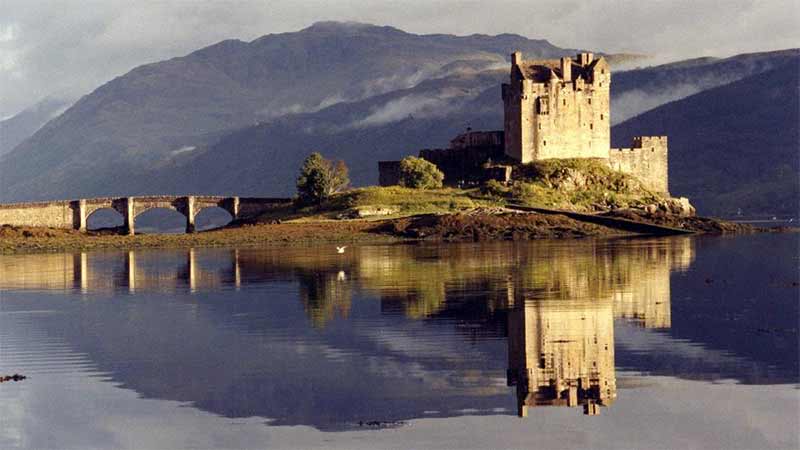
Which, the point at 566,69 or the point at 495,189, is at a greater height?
the point at 566,69

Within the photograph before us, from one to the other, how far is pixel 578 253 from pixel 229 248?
29.9m

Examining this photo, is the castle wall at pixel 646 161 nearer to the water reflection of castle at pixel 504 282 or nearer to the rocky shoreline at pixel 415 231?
the rocky shoreline at pixel 415 231

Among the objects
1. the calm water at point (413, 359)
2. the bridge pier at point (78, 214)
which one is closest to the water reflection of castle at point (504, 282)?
the calm water at point (413, 359)

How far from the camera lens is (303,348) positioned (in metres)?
43.8

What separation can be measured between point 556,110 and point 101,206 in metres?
38.6

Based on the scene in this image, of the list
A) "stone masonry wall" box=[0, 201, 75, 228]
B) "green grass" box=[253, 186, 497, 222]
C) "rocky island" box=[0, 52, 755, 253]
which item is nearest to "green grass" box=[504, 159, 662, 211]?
"rocky island" box=[0, 52, 755, 253]

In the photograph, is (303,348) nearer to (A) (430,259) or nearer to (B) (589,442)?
(B) (589,442)

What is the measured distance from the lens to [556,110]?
410ft

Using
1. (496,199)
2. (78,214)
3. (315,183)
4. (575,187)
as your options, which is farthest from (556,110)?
(78,214)

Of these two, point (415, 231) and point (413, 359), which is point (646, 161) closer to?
point (415, 231)

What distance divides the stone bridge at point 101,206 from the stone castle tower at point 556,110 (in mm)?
19886

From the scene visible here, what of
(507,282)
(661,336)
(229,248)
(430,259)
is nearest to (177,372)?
(661,336)

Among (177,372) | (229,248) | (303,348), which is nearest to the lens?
(177,372)

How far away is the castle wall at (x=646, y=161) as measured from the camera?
130375 mm
